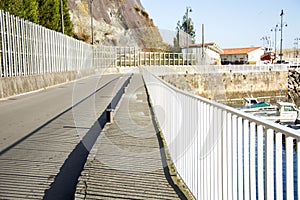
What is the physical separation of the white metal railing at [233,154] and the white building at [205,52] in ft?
214

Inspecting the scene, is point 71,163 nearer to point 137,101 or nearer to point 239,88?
point 137,101

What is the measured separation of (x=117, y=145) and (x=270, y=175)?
5.70 metres

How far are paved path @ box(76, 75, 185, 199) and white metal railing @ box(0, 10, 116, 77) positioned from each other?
1293 cm

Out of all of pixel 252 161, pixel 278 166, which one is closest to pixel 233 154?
pixel 252 161

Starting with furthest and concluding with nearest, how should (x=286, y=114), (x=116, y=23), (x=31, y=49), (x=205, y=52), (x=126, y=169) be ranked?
(x=116, y=23), (x=205, y=52), (x=286, y=114), (x=31, y=49), (x=126, y=169)

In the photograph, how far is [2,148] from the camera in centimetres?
850

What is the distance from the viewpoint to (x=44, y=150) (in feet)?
27.0

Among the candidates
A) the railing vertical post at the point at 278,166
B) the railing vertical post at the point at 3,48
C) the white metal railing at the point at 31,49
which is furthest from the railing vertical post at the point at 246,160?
the railing vertical post at the point at 3,48

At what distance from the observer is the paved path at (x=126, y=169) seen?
5.26 meters

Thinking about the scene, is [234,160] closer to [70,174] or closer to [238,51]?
[70,174]

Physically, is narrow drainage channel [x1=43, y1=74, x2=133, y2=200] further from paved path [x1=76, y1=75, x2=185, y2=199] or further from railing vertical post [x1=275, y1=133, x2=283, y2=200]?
railing vertical post [x1=275, y1=133, x2=283, y2=200]

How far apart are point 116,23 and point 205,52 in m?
24.8

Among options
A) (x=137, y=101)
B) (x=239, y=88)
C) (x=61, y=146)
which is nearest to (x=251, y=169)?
(x=61, y=146)

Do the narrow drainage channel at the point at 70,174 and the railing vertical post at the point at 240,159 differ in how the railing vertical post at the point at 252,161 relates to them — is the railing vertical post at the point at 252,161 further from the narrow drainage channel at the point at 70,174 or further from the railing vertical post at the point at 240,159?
the narrow drainage channel at the point at 70,174
